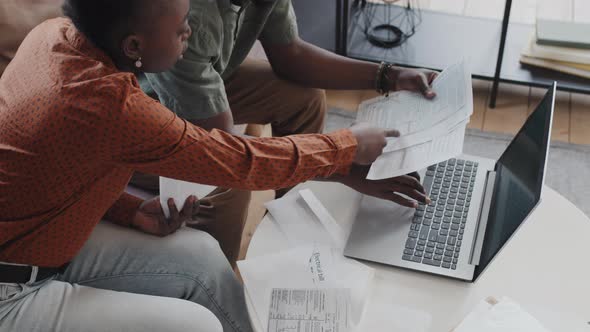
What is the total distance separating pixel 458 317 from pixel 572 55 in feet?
4.44

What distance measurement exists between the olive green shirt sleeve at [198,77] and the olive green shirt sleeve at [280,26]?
250 millimetres

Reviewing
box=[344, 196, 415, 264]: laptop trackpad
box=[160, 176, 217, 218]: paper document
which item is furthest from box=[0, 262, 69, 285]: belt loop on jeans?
box=[344, 196, 415, 264]: laptop trackpad

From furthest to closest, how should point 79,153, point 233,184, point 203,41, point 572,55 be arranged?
1. point 572,55
2. point 203,41
3. point 233,184
4. point 79,153

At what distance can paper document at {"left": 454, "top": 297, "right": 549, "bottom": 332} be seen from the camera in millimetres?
1100

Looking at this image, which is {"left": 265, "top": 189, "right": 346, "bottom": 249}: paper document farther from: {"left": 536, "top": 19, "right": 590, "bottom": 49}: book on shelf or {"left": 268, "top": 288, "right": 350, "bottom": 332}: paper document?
{"left": 536, "top": 19, "right": 590, "bottom": 49}: book on shelf

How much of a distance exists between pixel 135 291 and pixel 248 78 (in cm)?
64

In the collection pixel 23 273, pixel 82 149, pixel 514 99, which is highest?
pixel 514 99

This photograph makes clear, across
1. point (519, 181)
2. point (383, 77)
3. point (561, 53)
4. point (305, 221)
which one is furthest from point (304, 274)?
point (561, 53)

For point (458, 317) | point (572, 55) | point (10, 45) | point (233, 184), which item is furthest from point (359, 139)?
point (572, 55)

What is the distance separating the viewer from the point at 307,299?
46.3 inches

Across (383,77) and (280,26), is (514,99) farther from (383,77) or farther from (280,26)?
(280,26)

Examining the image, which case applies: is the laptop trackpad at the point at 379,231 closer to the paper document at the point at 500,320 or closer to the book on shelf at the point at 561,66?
the paper document at the point at 500,320

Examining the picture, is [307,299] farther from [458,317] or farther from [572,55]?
[572,55]

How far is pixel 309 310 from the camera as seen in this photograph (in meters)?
1.16
